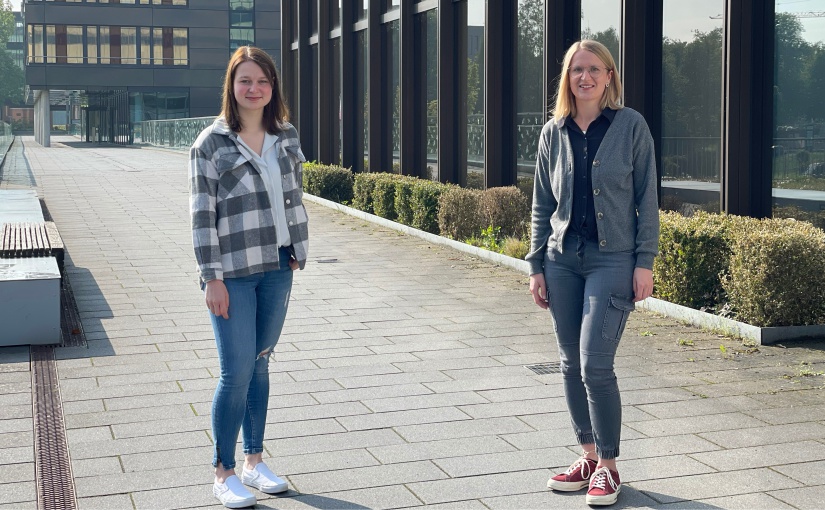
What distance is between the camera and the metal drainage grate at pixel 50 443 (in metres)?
4.70

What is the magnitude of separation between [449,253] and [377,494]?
8.54 metres

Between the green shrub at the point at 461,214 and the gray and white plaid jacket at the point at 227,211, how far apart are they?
365 inches

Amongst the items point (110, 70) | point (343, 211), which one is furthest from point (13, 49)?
point (343, 211)

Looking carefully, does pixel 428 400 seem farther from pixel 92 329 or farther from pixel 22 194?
pixel 22 194

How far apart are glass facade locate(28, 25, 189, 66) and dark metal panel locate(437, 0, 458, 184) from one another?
50717 mm

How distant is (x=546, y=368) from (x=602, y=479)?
8.64 ft

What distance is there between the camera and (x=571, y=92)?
459 cm

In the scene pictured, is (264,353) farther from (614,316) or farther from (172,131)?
(172,131)

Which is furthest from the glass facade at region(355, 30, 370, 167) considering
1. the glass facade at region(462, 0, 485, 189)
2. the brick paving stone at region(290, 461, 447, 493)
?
the brick paving stone at region(290, 461, 447, 493)

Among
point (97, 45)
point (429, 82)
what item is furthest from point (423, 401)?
point (97, 45)

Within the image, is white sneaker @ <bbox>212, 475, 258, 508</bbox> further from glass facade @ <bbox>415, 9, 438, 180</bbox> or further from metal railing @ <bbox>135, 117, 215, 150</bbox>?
metal railing @ <bbox>135, 117, 215, 150</bbox>

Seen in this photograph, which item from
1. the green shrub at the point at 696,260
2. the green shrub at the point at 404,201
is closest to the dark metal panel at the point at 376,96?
the green shrub at the point at 404,201

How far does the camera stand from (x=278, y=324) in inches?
182

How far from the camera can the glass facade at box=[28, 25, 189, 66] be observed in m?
63.3
